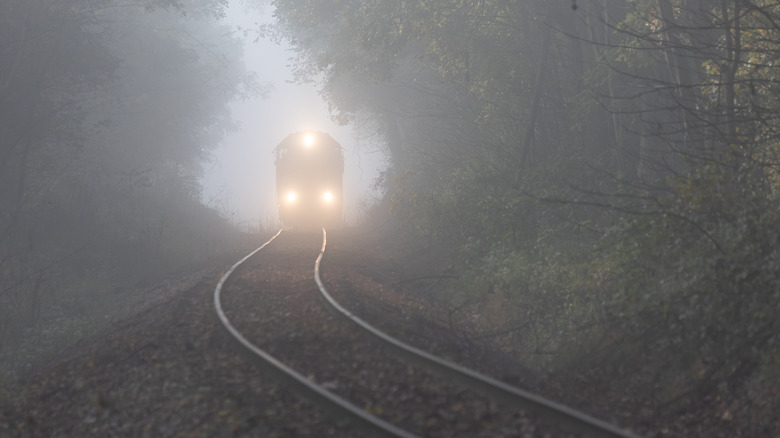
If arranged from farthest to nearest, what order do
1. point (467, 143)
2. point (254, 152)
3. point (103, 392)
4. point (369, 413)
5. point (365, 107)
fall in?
point (254, 152), point (365, 107), point (467, 143), point (103, 392), point (369, 413)

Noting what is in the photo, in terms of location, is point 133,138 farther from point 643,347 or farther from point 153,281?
point 643,347

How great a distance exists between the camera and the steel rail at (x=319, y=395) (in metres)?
4.84

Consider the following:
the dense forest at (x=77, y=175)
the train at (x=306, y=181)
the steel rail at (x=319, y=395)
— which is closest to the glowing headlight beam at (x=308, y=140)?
the train at (x=306, y=181)

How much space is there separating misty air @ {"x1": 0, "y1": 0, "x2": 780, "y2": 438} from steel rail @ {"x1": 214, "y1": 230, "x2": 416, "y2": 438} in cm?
3

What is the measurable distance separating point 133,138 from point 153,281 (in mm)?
14842

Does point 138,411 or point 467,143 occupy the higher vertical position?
point 467,143

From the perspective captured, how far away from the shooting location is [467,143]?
18.4 metres

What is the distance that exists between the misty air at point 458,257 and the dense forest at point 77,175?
0.31 ft

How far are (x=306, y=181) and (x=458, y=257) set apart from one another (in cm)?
1596

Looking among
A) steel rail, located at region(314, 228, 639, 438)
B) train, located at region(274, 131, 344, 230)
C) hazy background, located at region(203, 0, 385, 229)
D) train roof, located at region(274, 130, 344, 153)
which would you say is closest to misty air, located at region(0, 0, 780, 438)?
steel rail, located at region(314, 228, 639, 438)

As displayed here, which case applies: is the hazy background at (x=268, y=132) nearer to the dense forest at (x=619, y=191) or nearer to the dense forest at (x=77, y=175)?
the dense forest at (x=77, y=175)

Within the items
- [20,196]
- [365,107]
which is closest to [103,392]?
[20,196]

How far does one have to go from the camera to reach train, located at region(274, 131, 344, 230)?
28422 mm

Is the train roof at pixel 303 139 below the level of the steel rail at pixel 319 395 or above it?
above
